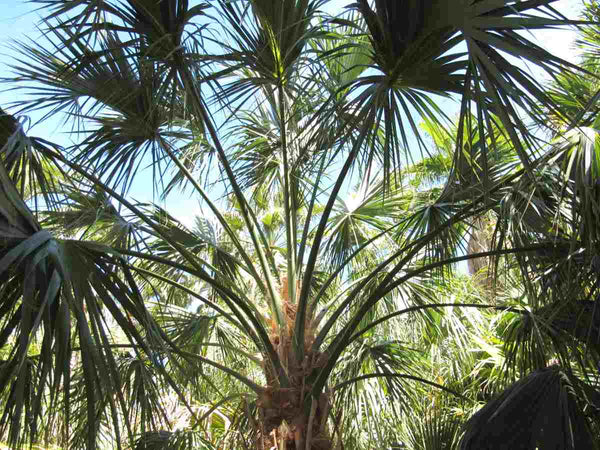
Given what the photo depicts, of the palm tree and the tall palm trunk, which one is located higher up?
the palm tree

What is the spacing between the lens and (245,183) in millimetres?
4371

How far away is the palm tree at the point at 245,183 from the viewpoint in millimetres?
1887

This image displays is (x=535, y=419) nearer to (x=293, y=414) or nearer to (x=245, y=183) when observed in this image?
(x=293, y=414)

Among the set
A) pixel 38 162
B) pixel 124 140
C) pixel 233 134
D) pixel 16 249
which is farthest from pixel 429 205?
pixel 16 249

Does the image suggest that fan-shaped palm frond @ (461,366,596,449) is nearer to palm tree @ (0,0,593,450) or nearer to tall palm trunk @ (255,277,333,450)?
palm tree @ (0,0,593,450)

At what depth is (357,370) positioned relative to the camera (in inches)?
163

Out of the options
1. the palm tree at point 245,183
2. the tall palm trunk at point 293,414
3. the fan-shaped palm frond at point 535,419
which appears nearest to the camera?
the palm tree at point 245,183

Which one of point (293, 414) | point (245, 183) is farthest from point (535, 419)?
point (245, 183)

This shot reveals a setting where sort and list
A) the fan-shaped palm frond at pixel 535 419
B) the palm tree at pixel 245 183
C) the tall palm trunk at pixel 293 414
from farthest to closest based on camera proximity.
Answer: the tall palm trunk at pixel 293 414 → the fan-shaped palm frond at pixel 535 419 → the palm tree at pixel 245 183

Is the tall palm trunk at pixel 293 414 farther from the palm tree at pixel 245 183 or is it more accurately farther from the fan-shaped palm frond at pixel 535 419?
the fan-shaped palm frond at pixel 535 419

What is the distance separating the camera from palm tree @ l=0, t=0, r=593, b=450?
1.89 meters

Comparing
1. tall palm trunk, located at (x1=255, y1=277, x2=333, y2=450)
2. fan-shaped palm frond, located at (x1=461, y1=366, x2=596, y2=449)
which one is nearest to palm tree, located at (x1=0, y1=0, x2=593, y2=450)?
tall palm trunk, located at (x1=255, y1=277, x2=333, y2=450)

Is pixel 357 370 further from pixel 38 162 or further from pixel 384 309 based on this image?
pixel 38 162

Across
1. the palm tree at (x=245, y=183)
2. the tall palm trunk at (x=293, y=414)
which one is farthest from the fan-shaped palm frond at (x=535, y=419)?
the tall palm trunk at (x=293, y=414)
